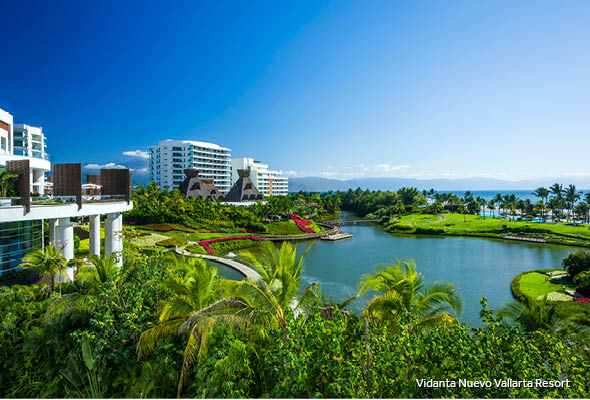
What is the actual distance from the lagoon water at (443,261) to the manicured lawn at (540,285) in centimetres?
126

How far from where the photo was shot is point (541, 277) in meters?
26.6

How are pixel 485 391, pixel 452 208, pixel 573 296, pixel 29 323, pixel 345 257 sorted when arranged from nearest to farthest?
1. pixel 485 391
2. pixel 29 323
3. pixel 573 296
4. pixel 345 257
5. pixel 452 208

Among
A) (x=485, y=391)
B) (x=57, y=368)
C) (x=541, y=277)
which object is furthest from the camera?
(x=541, y=277)

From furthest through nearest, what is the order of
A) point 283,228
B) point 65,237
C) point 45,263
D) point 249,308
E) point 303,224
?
point 303,224 → point 283,228 → point 65,237 → point 45,263 → point 249,308

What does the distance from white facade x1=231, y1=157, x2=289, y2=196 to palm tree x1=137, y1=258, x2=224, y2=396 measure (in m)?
91.2

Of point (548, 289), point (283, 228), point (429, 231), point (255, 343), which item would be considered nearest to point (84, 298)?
point (255, 343)

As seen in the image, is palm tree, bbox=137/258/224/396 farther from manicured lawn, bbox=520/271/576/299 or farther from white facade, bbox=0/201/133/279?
manicured lawn, bbox=520/271/576/299

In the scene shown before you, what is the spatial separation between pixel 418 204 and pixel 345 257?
6120cm

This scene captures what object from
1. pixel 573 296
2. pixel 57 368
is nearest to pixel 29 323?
pixel 57 368

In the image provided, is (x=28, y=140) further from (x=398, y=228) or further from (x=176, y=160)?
(x=398, y=228)

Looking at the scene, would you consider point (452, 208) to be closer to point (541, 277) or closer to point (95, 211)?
point (541, 277)

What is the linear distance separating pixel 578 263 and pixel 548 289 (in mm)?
3550

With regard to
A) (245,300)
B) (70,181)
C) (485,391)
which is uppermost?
(70,181)

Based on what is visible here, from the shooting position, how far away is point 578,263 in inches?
939
